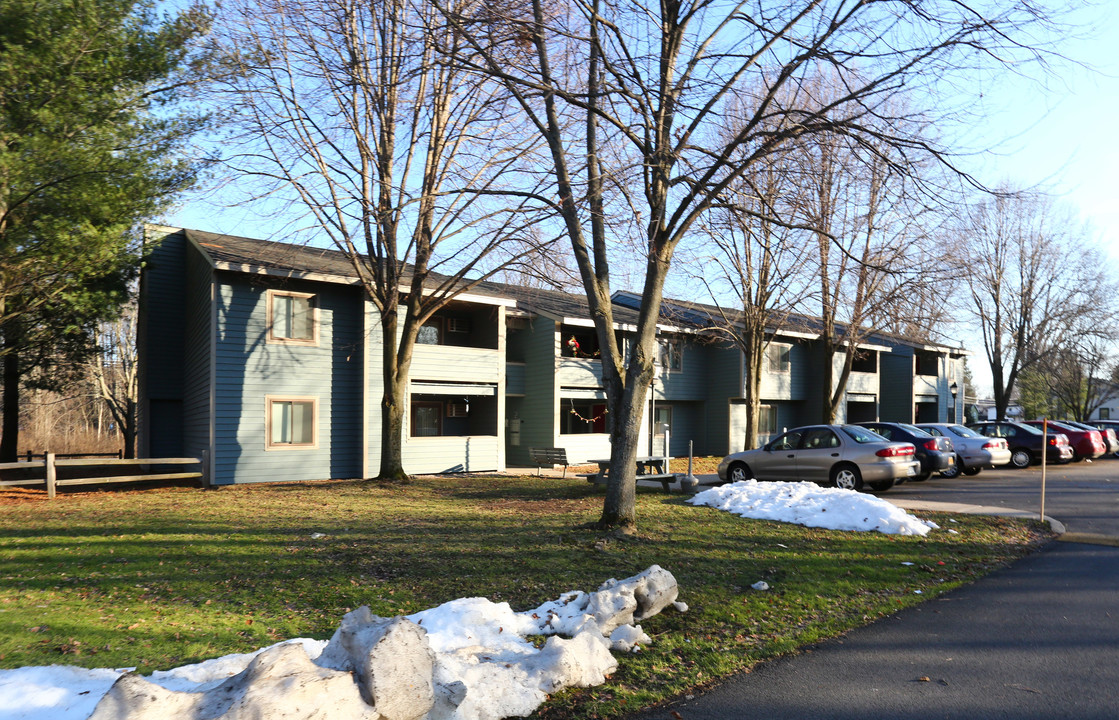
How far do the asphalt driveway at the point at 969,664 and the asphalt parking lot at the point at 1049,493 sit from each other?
470 centimetres

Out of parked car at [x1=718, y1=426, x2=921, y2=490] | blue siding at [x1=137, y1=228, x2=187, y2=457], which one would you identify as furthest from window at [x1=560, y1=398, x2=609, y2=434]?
blue siding at [x1=137, y1=228, x2=187, y2=457]

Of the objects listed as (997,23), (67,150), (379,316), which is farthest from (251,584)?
(379,316)

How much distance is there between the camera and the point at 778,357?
31781 millimetres

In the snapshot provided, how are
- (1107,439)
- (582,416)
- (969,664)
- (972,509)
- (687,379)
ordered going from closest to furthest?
(969,664)
(972,509)
(582,416)
(1107,439)
(687,379)

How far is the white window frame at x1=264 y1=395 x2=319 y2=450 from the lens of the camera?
18953 mm

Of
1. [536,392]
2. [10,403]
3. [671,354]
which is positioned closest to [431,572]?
[536,392]

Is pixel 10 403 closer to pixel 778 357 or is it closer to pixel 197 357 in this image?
pixel 197 357

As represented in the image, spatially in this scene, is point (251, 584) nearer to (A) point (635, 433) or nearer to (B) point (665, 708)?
(B) point (665, 708)

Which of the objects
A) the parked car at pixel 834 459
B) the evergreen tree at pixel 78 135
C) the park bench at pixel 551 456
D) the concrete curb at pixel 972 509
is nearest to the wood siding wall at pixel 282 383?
the evergreen tree at pixel 78 135

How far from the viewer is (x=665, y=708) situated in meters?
4.59

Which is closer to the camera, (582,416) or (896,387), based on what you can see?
(582,416)

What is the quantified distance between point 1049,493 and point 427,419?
691 inches

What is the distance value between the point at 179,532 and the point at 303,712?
8.20 metres

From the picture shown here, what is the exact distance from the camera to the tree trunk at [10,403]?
22.3 metres
